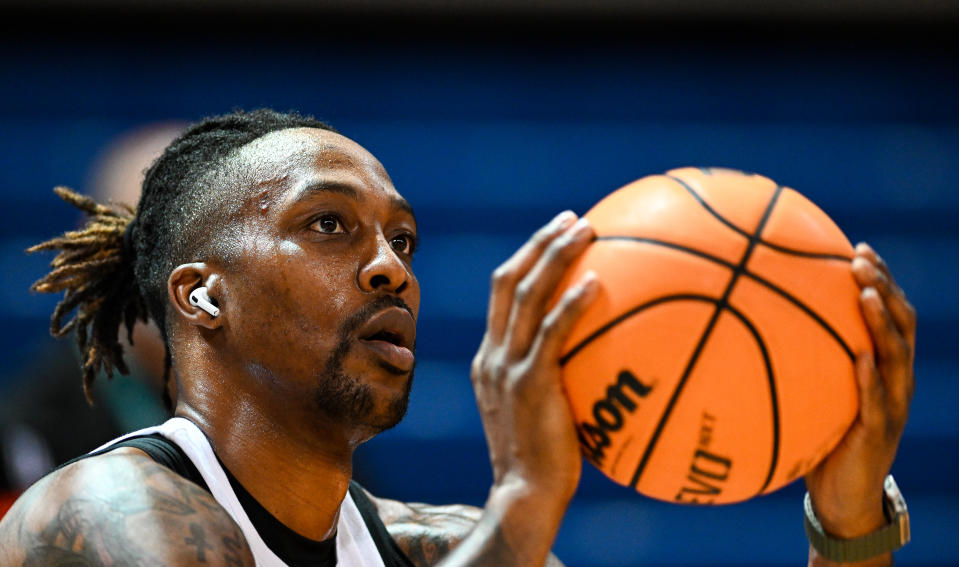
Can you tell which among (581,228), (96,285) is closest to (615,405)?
(581,228)

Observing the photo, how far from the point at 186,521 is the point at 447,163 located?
4514 mm

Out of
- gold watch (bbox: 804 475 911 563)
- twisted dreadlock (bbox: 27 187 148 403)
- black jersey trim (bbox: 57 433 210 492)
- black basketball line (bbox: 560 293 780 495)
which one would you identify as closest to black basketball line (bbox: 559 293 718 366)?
black basketball line (bbox: 560 293 780 495)

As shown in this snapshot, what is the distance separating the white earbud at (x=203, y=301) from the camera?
8.95ft

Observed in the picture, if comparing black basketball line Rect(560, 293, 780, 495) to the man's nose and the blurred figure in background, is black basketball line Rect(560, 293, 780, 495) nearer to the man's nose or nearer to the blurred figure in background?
the man's nose

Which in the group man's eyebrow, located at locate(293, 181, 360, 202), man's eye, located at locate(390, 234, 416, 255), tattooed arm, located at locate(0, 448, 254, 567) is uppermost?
man's eyebrow, located at locate(293, 181, 360, 202)

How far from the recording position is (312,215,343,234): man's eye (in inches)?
108

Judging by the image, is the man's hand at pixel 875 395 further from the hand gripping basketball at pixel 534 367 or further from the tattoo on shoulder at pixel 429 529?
the tattoo on shoulder at pixel 429 529

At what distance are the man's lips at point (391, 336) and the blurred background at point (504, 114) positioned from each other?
3679 mm

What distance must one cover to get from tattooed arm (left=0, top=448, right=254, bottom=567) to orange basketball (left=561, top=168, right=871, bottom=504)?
2.47 ft

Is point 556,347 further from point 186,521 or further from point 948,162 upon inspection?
point 948,162

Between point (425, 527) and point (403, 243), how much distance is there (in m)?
0.83

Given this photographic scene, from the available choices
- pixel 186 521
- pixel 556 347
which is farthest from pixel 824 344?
pixel 186 521

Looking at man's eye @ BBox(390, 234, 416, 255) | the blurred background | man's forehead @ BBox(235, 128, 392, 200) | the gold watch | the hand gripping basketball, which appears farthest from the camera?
the blurred background

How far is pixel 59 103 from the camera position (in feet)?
21.6
